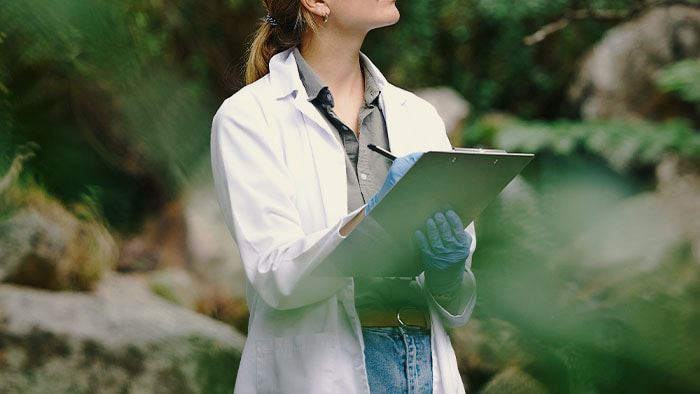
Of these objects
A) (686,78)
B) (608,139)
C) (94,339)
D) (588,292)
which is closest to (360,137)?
(588,292)

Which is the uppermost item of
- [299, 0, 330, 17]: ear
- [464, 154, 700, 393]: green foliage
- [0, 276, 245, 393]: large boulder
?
[464, 154, 700, 393]: green foliage

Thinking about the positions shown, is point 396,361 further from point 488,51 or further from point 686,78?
point 488,51

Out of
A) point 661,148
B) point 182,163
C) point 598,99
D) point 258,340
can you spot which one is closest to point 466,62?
point 598,99

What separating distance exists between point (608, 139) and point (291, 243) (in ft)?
11.6

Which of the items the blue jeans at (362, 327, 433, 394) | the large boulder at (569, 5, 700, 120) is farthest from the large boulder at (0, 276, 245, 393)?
the large boulder at (569, 5, 700, 120)

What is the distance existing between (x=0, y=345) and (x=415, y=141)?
0.67m

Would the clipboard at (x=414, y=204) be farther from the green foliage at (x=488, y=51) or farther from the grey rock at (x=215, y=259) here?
the green foliage at (x=488, y=51)

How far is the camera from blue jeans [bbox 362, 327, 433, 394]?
0.95m

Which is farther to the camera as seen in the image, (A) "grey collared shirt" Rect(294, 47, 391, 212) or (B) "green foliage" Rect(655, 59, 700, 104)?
(B) "green foliage" Rect(655, 59, 700, 104)

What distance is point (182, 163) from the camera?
450 millimetres

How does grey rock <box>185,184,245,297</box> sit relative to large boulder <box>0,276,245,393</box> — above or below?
below

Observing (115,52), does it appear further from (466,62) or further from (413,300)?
(466,62)

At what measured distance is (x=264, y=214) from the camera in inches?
35.6

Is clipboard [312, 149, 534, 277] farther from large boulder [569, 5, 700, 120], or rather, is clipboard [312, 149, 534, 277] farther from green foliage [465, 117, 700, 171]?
large boulder [569, 5, 700, 120]
